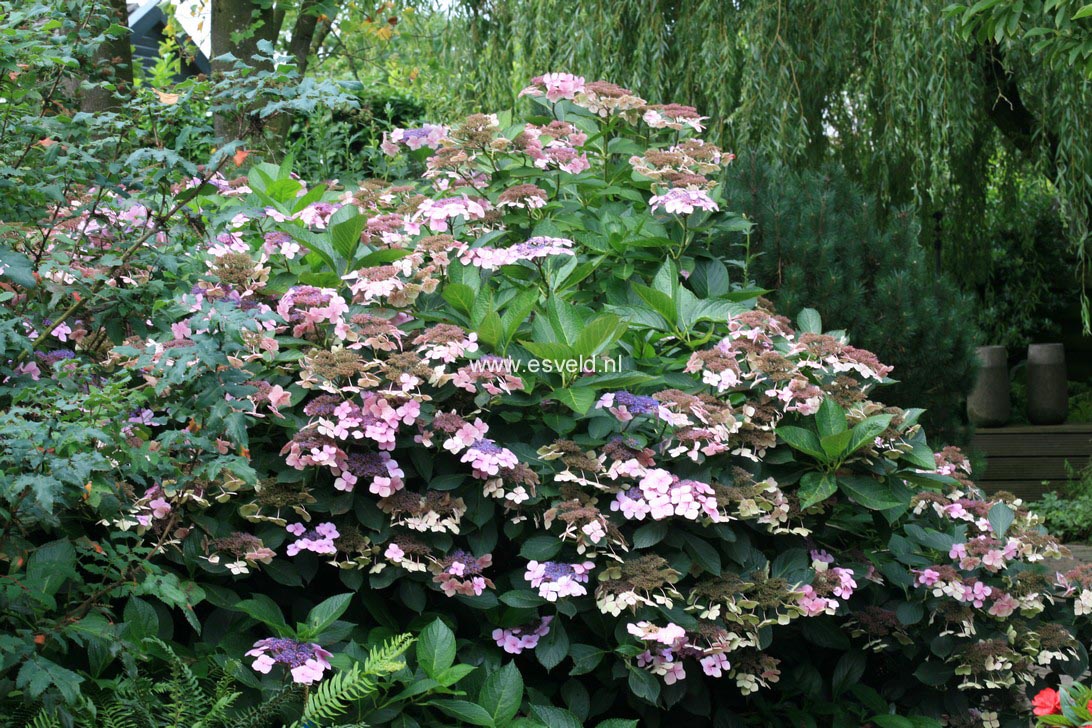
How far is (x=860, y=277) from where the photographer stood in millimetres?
4566

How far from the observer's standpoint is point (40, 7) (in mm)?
2195

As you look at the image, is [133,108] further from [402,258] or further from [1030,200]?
[1030,200]

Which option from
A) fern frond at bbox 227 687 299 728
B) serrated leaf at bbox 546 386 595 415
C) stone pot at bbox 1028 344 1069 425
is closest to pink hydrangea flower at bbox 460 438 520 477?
serrated leaf at bbox 546 386 595 415

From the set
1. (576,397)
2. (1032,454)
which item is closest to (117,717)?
(576,397)

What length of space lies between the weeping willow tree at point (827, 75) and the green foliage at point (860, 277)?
916mm

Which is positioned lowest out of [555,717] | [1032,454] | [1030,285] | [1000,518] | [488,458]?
[1032,454]

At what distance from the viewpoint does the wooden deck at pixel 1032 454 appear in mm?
8266

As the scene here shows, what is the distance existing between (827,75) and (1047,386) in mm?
3813

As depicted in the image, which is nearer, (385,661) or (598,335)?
(385,661)

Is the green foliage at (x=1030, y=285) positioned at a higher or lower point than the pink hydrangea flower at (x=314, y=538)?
lower

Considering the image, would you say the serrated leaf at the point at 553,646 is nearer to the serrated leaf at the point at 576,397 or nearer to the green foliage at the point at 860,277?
the serrated leaf at the point at 576,397

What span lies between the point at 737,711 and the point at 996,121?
562cm

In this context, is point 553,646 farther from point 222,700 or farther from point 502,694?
point 222,700

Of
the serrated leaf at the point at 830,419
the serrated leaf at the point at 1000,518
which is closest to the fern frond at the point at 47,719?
the serrated leaf at the point at 830,419
